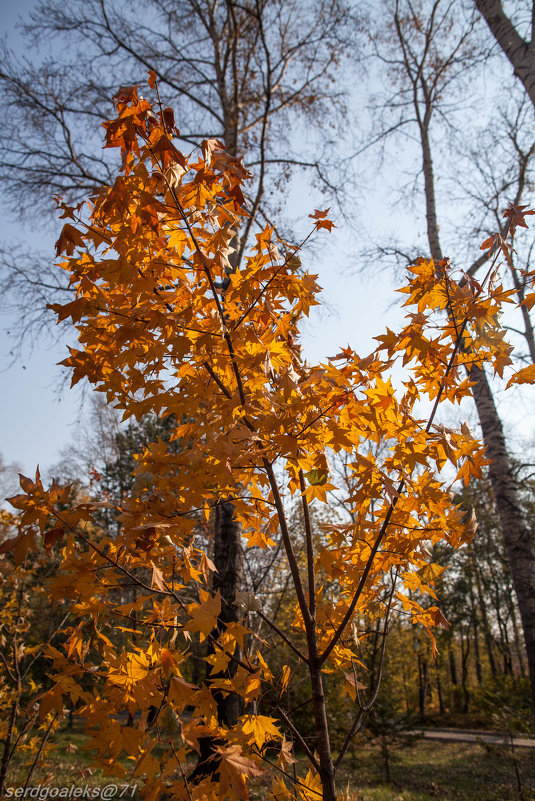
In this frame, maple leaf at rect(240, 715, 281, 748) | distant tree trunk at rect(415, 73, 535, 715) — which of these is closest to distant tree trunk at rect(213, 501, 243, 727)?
maple leaf at rect(240, 715, 281, 748)

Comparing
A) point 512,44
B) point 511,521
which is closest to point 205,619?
point 511,521

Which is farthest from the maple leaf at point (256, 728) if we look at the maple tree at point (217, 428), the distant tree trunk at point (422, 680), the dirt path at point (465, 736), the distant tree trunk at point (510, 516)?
the distant tree trunk at point (422, 680)

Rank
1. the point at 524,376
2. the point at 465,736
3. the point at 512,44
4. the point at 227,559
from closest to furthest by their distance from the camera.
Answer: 1. the point at 524,376
2. the point at 227,559
3. the point at 512,44
4. the point at 465,736

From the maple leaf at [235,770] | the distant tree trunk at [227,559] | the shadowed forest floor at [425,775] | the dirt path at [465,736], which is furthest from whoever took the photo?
the dirt path at [465,736]

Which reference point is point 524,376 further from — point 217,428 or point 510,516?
point 510,516

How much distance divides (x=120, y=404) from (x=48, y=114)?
5977 millimetres

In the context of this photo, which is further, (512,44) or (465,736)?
(465,736)

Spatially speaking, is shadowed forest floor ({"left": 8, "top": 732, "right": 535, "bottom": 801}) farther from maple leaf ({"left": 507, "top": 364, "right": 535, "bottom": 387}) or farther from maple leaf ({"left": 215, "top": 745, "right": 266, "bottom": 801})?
maple leaf ({"left": 507, "top": 364, "right": 535, "bottom": 387})

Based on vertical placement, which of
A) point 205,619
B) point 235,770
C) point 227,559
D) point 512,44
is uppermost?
point 512,44

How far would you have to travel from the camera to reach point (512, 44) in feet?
15.7

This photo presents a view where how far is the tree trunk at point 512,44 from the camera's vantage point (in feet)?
15.0

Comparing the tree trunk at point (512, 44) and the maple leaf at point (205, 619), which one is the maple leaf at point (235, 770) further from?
the tree trunk at point (512, 44)

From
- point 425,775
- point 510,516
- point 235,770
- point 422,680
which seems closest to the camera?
point 235,770

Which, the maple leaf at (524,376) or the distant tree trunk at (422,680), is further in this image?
the distant tree trunk at (422,680)
